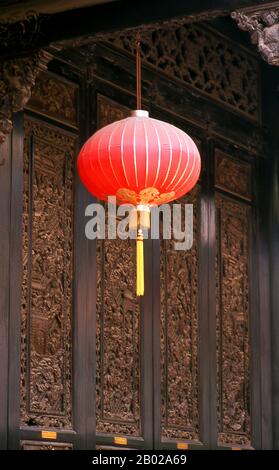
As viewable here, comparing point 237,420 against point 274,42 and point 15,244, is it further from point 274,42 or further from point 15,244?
point 274,42

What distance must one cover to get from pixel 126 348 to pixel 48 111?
167 cm

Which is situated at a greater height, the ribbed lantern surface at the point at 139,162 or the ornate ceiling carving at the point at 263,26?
the ornate ceiling carving at the point at 263,26

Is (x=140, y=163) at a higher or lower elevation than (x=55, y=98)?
lower

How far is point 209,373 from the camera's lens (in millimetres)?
9836

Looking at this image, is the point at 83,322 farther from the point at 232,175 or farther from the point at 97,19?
the point at 232,175

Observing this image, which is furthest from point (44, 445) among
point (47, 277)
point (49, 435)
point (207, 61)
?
point (207, 61)

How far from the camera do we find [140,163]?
7.09 meters

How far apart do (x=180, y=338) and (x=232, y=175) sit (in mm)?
1474

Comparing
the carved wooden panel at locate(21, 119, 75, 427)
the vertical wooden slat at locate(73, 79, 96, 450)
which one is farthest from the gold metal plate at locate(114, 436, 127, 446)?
the carved wooden panel at locate(21, 119, 75, 427)

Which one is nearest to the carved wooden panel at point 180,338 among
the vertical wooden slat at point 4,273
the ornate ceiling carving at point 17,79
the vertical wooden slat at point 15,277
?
the vertical wooden slat at point 15,277

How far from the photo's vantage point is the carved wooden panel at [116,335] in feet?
28.6

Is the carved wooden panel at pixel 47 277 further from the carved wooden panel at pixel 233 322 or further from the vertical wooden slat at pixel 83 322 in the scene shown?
the carved wooden panel at pixel 233 322

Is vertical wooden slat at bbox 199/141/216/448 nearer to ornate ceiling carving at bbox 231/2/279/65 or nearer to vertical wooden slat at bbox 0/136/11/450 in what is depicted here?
vertical wooden slat at bbox 0/136/11/450

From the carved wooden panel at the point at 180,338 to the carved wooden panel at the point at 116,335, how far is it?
364 mm
